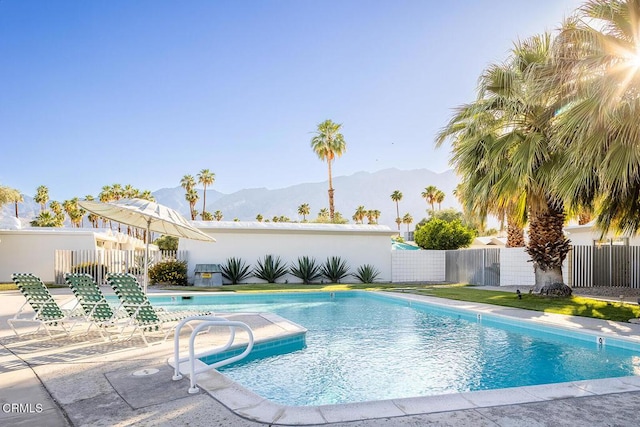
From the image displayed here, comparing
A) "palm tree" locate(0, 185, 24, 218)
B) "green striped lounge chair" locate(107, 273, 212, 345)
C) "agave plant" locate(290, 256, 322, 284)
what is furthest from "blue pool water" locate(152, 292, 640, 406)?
"palm tree" locate(0, 185, 24, 218)

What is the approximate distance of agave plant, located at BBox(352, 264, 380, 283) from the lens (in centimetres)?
2100

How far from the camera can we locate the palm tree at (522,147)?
460 inches

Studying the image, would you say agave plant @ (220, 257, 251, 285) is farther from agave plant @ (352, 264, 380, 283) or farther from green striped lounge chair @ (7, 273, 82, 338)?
green striped lounge chair @ (7, 273, 82, 338)

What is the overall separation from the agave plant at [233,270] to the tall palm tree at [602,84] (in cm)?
1409

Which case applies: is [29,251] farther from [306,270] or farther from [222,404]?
[222,404]

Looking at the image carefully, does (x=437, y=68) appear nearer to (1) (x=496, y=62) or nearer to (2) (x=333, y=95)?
(1) (x=496, y=62)

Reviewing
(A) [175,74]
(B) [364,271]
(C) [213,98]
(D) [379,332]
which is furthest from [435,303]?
(C) [213,98]

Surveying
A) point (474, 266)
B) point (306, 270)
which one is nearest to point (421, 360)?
point (306, 270)

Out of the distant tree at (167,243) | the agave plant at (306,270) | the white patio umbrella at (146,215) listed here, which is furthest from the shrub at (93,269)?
the distant tree at (167,243)

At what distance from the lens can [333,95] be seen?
25.1m

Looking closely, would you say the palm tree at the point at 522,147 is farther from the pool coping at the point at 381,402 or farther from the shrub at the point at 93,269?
the shrub at the point at 93,269

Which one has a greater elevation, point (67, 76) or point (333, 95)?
point (333, 95)

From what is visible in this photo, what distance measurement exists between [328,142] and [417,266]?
66.0 ft

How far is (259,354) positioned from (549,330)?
5.94m
